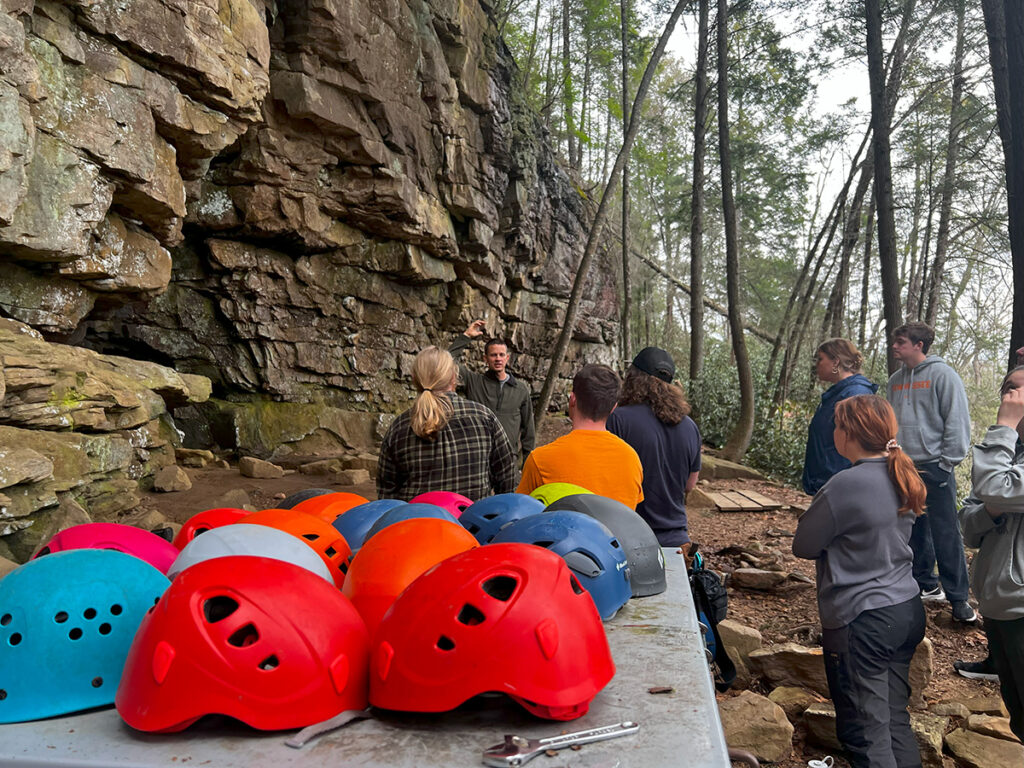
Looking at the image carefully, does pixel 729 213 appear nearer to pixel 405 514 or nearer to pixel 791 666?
pixel 791 666

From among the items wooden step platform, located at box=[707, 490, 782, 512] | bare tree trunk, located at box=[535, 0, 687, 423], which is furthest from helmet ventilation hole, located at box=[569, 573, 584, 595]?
bare tree trunk, located at box=[535, 0, 687, 423]

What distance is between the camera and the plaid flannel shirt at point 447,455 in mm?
4578

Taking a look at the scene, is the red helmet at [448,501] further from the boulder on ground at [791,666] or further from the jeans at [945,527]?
the jeans at [945,527]

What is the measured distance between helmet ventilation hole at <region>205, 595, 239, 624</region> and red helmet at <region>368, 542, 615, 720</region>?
1.50 feet

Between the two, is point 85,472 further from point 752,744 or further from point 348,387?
point 348,387

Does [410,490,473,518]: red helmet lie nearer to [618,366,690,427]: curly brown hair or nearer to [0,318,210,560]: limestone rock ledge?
[618,366,690,427]: curly brown hair

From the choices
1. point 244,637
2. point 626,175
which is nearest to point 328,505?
point 244,637

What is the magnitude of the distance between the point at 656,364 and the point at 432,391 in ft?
5.10

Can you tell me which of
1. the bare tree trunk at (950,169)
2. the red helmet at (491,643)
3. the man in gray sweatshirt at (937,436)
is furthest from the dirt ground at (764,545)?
the bare tree trunk at (950,169)

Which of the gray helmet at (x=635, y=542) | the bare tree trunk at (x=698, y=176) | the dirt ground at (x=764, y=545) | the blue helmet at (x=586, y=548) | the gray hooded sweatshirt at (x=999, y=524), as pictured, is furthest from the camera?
the bare tree trunk at (x=698, y=176)

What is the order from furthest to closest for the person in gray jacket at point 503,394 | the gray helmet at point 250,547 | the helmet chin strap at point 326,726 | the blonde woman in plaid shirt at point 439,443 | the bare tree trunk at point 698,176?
1. the bare tree trunk at point 698,176
2. the person in gray jacket at point 503,394
3. the blonde woman in plaid shirt at point 439,443
4. the gray helmet at point 250,547
5. the helmet chin strap at point 326,726

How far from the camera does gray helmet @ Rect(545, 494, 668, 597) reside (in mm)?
3252

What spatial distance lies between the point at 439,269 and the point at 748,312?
1996 cm

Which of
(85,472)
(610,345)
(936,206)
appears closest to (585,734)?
(85,472)
